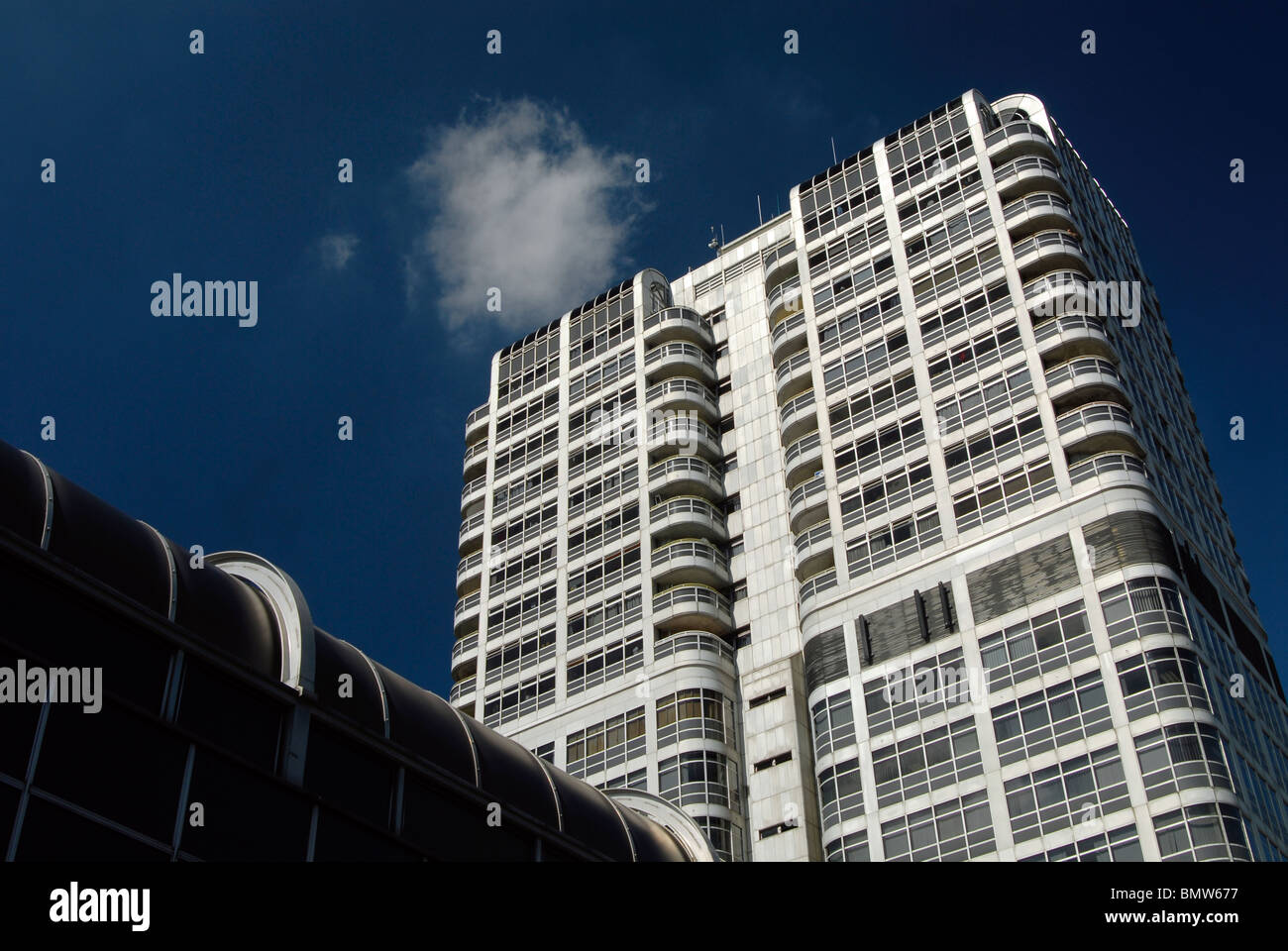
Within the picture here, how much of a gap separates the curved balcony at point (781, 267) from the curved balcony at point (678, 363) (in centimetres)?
589

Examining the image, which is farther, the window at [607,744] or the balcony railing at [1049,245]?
the balcony railing at [1049,245]

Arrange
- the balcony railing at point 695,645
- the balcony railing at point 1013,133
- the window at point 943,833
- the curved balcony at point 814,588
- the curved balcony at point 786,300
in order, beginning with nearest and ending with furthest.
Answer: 1. the window at point 943,833
2. the curved balcony at point 814,588
3. the balcony railing at point 695,645
4. the balcony railing at point 1013,133
5. the curved balcony at point 786,300

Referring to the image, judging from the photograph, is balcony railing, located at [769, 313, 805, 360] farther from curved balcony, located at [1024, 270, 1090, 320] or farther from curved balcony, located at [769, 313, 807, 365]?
curved balcony, located at [1024, 270, 1090, 320]

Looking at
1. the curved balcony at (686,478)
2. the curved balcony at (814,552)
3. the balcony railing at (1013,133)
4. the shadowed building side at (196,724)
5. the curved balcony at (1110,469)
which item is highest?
the balcony railing at (1013,133)

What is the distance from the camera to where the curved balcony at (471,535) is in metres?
79.4

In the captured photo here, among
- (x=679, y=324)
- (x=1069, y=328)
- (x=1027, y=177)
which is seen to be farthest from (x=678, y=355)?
(x=1069, y=328)

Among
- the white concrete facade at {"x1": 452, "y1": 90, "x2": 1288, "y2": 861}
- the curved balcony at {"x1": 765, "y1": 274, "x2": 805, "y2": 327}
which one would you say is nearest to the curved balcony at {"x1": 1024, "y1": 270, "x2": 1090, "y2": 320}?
the white concrete facade at {"x1": 452, "y1": 90, "x2": 1288, "y2": 861}

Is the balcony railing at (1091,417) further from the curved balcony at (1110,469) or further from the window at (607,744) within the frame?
the window at (607,744)

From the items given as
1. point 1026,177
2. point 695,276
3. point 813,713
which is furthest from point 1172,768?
point 695,276

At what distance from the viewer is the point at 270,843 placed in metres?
20.3

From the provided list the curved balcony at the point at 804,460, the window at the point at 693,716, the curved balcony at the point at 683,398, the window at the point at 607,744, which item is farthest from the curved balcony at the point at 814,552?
the curved balcony at the point at 683,398

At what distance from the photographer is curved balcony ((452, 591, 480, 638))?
75.6 m

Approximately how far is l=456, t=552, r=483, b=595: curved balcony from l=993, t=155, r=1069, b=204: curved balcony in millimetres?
36901
